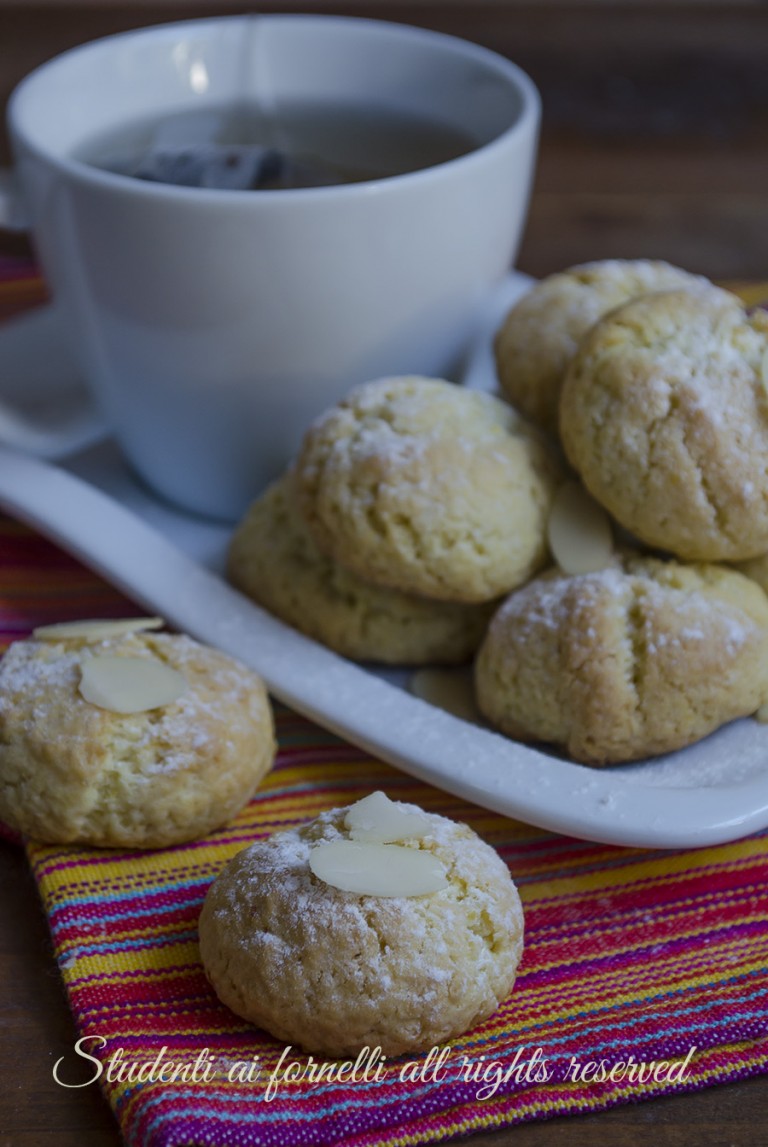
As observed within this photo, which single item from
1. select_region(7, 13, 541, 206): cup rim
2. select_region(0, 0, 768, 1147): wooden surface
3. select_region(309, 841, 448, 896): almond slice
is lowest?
select_region(0, 0, 768, 1147): wooden surface

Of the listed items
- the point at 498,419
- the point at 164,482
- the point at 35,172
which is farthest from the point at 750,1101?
the point at 35,172

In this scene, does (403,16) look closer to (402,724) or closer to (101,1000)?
(402,724)

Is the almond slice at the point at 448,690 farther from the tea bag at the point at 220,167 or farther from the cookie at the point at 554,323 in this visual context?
the tea bag at the point at 220,167

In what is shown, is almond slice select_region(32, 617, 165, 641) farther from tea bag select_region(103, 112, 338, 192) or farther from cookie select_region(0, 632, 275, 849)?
tea bag select_region(103, 112, 338, 192)

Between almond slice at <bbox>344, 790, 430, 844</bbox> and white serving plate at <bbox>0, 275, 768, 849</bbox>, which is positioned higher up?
almond slice at <bbox>344, 790, 430, 844</bbox>

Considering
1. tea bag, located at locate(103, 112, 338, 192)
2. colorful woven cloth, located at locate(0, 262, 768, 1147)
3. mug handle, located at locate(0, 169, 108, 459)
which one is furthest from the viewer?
mug handle, located at locate(0, 169, 108, 459)

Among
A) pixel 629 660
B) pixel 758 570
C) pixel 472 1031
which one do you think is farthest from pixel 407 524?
pixel 472 1031

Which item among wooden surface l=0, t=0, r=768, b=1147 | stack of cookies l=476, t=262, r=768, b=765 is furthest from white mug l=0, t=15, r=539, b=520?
wooden surface l=0, t=0, r=768, b=1147

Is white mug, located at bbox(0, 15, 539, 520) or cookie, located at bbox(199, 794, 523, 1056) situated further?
white mug, located at bbox(0, 15, 539, 520)
